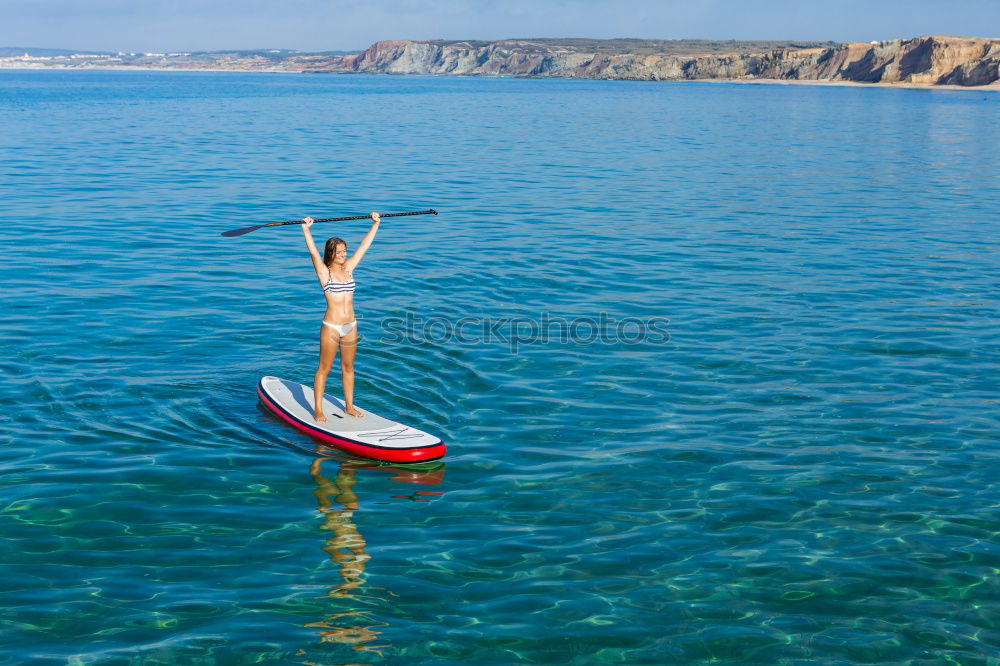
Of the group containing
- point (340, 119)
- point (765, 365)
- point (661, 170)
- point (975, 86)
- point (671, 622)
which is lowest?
point (671, 622)

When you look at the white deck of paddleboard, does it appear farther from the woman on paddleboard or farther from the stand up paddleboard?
the woman on paddleboard

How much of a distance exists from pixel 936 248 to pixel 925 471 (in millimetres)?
15741

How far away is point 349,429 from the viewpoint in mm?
11625

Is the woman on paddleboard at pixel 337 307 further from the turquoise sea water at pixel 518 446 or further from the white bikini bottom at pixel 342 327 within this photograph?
the turquoise sea water at pixel 518 446

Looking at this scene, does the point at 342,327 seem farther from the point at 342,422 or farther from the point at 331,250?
the point at 342,422

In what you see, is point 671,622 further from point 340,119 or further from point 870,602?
point 340,119

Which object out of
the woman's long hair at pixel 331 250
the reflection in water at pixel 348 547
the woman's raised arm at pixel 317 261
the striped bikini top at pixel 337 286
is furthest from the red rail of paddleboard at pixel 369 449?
the woman's long hair at pixel 331 250

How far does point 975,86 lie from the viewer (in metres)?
161

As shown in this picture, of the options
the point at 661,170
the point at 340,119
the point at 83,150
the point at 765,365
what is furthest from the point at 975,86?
the point at 765,365

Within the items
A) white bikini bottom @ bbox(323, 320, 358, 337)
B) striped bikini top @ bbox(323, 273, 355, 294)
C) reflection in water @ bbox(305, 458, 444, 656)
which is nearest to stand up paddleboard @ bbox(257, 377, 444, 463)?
reflection in water @ bbox(305, 458, 444, 656)

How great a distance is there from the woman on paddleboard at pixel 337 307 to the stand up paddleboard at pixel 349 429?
22cm

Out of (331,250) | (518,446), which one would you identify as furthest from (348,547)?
(331,250)

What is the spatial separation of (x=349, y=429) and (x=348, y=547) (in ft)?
8.41

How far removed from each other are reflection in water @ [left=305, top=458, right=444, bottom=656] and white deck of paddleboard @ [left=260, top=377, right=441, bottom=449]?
1.07 ft
